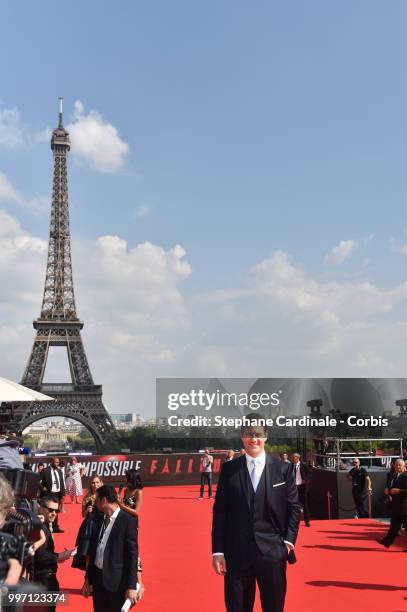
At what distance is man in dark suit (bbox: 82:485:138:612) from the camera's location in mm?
4914

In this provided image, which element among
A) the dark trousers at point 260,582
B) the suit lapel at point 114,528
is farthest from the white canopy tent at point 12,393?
the dark trousers at point 260,582

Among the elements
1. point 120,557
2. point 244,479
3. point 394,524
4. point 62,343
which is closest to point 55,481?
point 394,524

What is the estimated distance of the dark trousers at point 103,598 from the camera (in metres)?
4.93

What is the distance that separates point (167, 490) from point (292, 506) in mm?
21763

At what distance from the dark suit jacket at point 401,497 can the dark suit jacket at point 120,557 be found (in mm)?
6312

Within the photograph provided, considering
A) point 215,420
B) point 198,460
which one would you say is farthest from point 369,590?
point 198,460

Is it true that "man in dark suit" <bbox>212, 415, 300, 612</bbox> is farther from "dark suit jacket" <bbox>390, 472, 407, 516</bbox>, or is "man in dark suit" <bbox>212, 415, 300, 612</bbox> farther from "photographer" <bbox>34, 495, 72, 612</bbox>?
"dark suit jacket" <bbox>390, 472, 407, 516</bbox>

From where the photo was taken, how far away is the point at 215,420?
23.8 m

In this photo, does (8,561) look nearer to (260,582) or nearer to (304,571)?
(260,582)

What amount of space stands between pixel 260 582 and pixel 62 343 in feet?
239

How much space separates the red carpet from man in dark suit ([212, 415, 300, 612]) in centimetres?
285

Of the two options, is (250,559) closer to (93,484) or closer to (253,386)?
(93,484)

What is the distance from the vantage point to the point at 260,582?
464 centimetres

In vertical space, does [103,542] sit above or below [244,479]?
below
